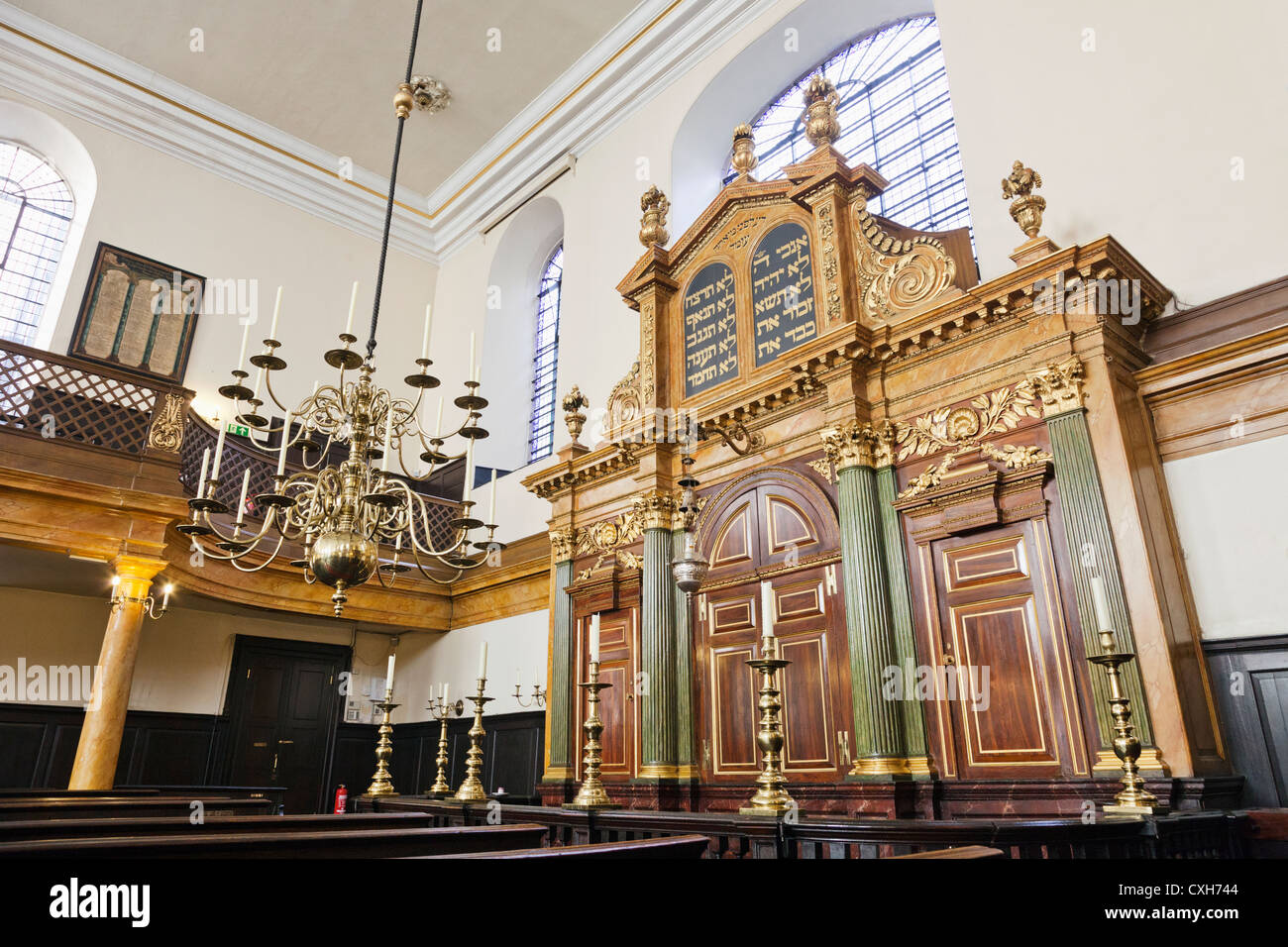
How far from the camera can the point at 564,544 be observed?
793 centimetres

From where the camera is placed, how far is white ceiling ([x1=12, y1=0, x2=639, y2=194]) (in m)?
10.7

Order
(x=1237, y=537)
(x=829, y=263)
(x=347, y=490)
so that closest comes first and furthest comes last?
(x=347, y=490) → (x=1237, y=537) → (x=829, y=263)

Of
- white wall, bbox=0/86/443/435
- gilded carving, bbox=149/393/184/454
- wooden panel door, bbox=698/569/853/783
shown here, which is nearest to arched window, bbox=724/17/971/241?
wooden panel door, bbox=698/569/853/783

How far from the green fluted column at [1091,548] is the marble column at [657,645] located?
3069mm

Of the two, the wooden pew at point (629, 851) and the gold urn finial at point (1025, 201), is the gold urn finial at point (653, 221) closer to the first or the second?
the gold urn finial at point (1025, 201)

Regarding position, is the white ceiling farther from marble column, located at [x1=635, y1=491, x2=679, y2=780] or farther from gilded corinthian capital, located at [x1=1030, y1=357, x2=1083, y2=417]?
gilded corinthian capital, located at [x1=1030, y1=357, x2=1083, y2=417]

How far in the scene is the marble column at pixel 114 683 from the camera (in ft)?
24.3

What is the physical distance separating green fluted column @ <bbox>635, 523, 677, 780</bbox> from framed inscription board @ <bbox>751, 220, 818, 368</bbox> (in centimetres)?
170

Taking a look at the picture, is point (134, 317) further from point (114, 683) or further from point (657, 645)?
point (657, 645)

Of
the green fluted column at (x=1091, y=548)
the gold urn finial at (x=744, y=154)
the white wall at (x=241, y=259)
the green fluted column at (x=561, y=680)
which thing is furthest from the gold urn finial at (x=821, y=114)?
the white wall at (x=241, y=259)

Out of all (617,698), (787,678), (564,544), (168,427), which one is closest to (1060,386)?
(787,678)

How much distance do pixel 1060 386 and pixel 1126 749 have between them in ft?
6.87

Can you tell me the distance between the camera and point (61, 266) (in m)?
10.7
